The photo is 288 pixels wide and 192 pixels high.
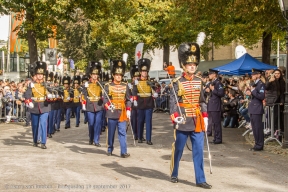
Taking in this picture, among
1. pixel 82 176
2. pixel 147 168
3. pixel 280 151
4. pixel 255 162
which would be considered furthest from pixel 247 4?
pixel 82 176

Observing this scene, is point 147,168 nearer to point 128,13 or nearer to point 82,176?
point 82,176

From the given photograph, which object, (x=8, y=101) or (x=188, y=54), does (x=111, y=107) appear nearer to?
(x=188, y=54)

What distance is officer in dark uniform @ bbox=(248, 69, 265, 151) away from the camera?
47.6ft

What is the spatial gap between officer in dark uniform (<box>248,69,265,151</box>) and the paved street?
0.36m

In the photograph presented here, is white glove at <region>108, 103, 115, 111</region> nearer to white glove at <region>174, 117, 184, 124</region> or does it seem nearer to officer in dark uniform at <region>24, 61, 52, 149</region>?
officer in dark uniform at <region>24, 61, 52, 149</region>

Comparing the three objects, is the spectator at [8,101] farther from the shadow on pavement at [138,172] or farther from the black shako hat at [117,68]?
the shadow on pavement at [138,172]

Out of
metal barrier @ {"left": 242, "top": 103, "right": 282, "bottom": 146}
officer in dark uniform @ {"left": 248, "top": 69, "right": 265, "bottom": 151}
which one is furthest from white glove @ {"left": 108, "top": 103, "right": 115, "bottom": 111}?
metal barrier @ {"left": 242, "top": 103, "right": 282, "bottom": 146}

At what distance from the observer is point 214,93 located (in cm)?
1627

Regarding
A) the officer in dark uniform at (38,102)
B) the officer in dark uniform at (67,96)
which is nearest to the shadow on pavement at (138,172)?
the officer in dark uniform at (38,102)

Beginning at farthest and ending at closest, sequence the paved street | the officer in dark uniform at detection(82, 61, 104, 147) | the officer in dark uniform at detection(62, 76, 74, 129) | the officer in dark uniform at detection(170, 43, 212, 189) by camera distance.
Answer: the officer in dark uniform at detection(62, 76, 74, 129) → the officer in dark uniform at detection(82, 61, 104, 147) → the officer in dark uniform at detection(170, 43, 212, 189) → the paved street

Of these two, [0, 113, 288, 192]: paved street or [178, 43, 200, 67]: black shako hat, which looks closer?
[0, 113, 288, 192]: paved street

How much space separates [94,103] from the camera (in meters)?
16.3

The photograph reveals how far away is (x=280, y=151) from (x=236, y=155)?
1.34m

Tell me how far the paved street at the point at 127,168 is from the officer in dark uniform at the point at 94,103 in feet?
1.48
